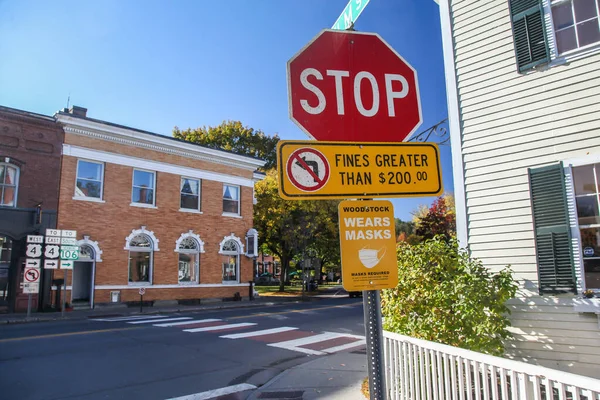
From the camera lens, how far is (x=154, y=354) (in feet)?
30.0

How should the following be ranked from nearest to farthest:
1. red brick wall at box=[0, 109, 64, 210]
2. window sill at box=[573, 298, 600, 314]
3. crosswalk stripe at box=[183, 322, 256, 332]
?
window sill at box=[573, 298, 600, 314]
crosswalk stripe at box=[183, 322, 256, 332]
red brick wall at box=[0, 109, 64, 210]

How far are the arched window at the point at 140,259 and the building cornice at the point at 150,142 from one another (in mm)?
4666

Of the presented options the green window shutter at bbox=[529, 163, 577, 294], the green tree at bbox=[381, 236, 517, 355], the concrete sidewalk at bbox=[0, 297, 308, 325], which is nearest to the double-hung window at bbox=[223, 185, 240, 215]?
the concrete sidewalk at bbox=[0, 297, 308, 325]

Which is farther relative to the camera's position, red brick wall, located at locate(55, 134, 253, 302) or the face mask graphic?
red brick wall, located at locate(55, 134, 253, 302)

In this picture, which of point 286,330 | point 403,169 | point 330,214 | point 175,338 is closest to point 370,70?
point 403,169

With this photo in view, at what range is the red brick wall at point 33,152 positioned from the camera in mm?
18266

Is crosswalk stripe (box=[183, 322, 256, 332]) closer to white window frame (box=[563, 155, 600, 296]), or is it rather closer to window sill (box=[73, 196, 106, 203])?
white window frame (box=[563, 155, 600, 296])

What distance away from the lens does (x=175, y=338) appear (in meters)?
11.1

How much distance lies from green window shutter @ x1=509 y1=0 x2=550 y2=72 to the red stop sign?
475 cm

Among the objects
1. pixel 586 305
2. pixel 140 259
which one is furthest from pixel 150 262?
pixel 586 305

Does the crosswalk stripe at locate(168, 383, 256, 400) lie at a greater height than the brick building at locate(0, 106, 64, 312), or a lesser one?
lesser

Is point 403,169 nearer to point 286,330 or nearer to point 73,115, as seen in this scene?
point 286,330

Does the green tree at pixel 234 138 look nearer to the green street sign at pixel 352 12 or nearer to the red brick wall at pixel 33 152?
the red brick wall at pixel 33 152

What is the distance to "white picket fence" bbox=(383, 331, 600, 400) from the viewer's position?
115 inches
